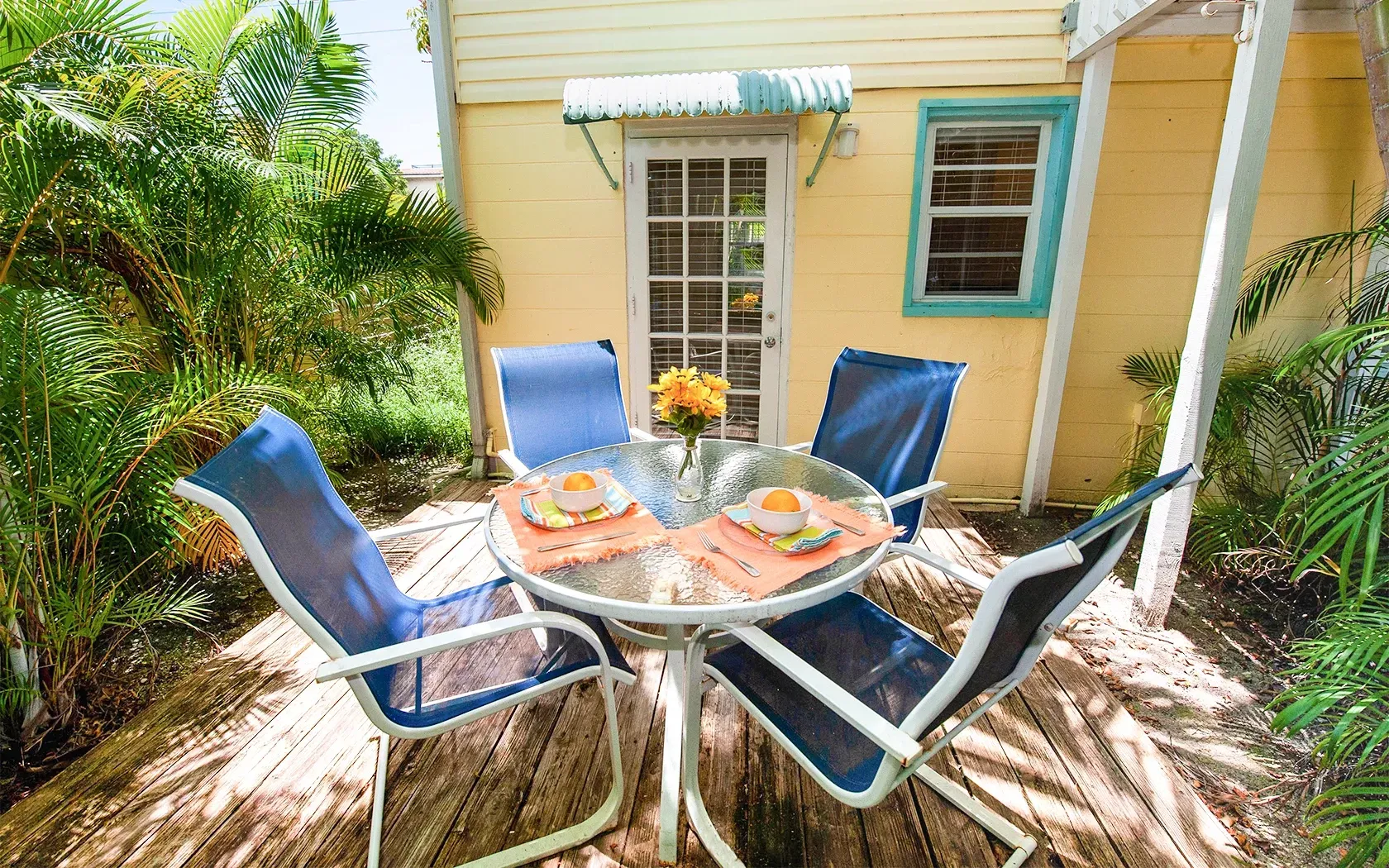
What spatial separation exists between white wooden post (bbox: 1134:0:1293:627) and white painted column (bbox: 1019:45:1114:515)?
37.0 inches

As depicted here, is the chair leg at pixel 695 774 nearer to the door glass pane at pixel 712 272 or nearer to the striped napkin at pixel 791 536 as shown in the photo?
the striped napkin at pixel 791 536

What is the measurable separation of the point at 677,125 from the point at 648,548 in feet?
9.69

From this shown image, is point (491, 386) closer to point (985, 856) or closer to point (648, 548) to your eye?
point (648, 548)

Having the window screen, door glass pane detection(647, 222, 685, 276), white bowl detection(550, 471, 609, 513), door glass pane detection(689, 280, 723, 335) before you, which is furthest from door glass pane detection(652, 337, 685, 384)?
white bowl detection(550, 471, 609, 513)

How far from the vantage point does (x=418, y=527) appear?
6.20 feet

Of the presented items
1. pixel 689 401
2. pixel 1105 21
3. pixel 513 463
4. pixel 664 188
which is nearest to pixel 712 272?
pixel 664 188

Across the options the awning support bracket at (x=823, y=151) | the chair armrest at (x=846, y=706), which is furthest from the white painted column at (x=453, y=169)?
the chair armrest at (x=846, y=706)

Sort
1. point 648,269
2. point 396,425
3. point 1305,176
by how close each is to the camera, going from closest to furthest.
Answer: point 1305,176
point 648,269
point 396,425

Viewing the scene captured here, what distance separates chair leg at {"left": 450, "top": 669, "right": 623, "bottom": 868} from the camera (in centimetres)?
151

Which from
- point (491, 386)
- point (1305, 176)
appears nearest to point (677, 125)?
point (491, 386)

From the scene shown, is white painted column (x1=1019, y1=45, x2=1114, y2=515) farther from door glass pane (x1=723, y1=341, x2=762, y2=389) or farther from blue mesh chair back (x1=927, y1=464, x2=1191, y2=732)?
blue mesh chair back (x1=927, y1=464, x2=1191, y2=732)

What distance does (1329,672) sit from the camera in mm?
1630

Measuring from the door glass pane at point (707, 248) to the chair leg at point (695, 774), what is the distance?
282 centimetres

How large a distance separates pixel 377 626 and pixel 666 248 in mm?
2975
